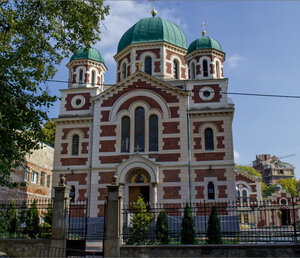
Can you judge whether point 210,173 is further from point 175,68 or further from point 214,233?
point 175,68

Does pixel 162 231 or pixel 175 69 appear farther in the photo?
pixel 175 69

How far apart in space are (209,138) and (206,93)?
3.70m

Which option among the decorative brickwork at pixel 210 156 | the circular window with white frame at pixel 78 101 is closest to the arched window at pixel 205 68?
the decorative brickwork at pixel 210 156

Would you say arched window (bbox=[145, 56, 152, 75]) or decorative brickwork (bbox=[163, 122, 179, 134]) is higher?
arched window (bbox=[145, 56, 152, 75])

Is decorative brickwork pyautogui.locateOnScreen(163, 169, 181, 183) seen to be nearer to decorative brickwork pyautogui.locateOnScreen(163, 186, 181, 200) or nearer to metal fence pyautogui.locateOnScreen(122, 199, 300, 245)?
decorative brickwork pyautogui.locateOnScreen(163, 186, 181, 200)

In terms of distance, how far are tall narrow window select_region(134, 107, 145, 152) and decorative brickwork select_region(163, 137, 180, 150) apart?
5.52 feet

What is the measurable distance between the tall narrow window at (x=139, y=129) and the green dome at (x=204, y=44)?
6971 mm

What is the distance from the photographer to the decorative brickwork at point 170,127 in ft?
84.1

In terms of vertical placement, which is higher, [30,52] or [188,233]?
[30,52]

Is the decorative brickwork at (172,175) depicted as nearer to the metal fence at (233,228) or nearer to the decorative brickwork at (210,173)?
the decorative brickwork at (210,173)

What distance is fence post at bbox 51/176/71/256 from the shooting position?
14852 millimetres

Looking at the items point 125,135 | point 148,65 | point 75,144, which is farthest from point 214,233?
point 148,65

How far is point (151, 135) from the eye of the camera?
1025 inches

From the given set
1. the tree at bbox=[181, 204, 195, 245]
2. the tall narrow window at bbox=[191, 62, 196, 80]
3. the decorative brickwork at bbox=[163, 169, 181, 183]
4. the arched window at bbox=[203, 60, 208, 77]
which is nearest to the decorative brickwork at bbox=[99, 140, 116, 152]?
the decorative brickwork at bbox=[163, 169, 181, 183]
